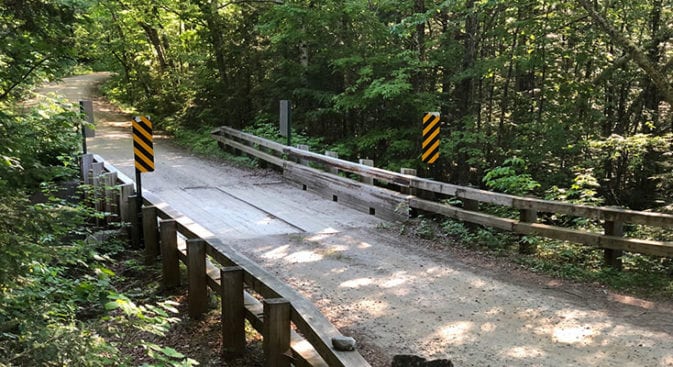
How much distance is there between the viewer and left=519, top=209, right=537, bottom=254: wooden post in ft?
26.5

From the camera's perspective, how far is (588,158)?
44.6ft

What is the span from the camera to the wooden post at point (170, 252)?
646cm

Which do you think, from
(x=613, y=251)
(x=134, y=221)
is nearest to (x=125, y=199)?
(x=134, y=221)

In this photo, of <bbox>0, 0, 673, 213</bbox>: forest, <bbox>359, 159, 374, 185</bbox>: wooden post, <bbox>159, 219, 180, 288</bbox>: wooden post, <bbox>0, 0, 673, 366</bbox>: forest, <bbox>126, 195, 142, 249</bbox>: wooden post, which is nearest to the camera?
<bbox>159, 219, 180, 288</bbox>: wooden post

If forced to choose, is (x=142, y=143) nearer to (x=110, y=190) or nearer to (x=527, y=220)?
(x=110, y=190)

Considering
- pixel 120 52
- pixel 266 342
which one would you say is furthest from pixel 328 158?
pixel 120 52

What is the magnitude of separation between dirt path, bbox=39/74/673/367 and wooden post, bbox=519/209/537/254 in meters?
0.72

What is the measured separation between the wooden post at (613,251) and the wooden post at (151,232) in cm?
635

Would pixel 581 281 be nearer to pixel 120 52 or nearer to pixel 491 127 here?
pixel 491 127

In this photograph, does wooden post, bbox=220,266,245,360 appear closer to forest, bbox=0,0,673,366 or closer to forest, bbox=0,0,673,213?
forest, bbox=0,0,673,366

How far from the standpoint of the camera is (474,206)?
9.02 m

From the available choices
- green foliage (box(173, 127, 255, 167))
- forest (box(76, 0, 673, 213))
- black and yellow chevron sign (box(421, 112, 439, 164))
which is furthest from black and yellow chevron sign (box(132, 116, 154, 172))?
green foliage (box(173, 127, 255, 167))

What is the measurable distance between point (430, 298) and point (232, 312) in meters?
2.58

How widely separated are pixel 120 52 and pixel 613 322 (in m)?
29.1
